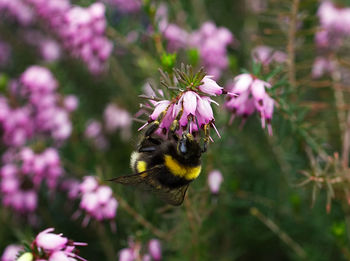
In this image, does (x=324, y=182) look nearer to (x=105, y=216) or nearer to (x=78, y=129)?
(x=105, y=216)

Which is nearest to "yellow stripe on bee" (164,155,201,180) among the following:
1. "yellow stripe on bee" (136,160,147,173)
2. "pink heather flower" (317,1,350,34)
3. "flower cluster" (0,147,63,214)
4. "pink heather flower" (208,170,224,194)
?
"yellow stripe on bee" (136,160,147,173)

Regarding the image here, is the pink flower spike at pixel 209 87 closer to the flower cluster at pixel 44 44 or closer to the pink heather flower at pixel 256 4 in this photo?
the flower cluster at pixel 44 44

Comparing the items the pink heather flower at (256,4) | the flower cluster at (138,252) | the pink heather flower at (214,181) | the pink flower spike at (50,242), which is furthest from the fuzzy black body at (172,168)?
the pink heather flower at (256,4)

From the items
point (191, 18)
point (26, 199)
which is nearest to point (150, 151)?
point (26, 199)

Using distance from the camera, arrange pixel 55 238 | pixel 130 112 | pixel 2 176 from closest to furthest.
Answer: pixel 55 238
pixel 2 176
pixel 130 112

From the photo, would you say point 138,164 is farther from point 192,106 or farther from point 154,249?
point 154,249

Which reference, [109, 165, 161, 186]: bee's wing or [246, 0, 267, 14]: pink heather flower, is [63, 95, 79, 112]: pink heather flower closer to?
[109, 165, 161, 186]: bee's wing

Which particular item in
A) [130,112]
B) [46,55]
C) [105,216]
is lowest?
[105,216]

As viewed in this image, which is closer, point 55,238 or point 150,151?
point 55,238

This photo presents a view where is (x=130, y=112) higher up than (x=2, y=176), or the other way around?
(x=130, y=112)
